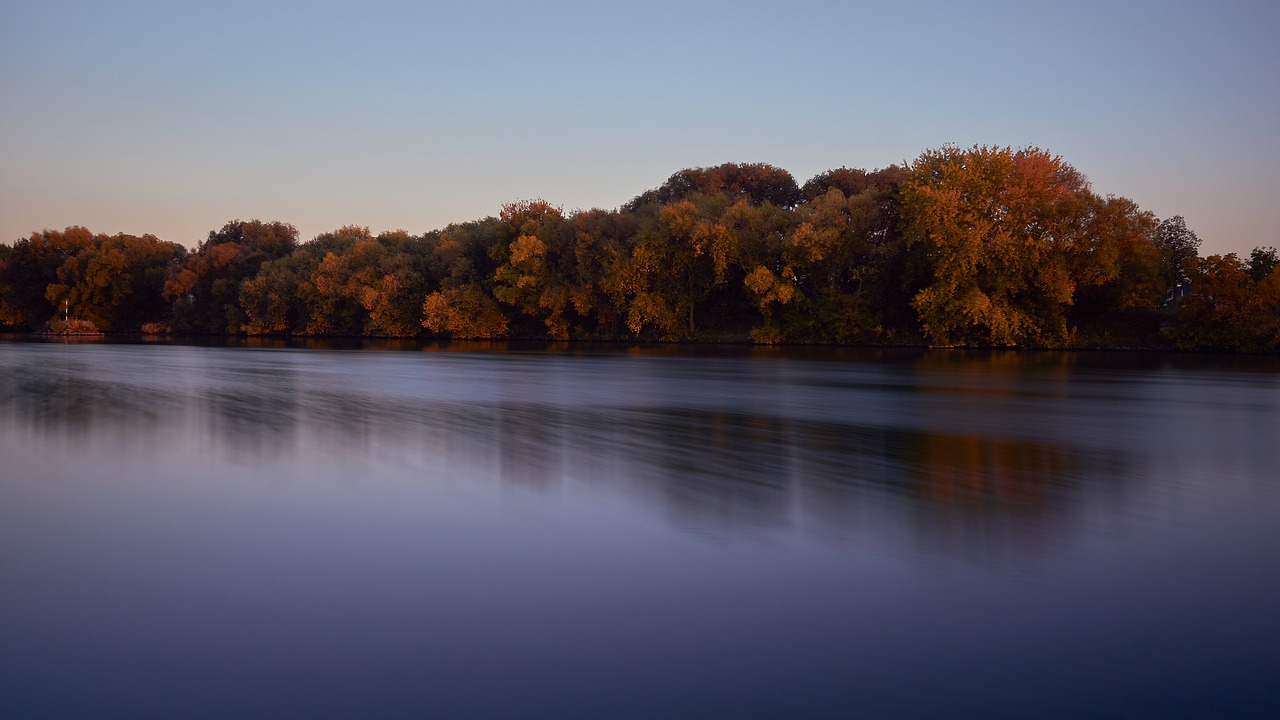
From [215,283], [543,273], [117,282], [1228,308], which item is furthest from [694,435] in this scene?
[117,282]

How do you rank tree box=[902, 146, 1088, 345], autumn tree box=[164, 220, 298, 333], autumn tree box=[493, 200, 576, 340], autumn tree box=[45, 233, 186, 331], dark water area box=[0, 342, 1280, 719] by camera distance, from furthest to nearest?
autumn tree box=[45, 233, 186, 331], autumn tree box=[164, 220, 298, 333], autumn tree box=[493, 200, 576, 340], tree box=[902, 146, 1088, 345], dark water area box=[0, 342, 1280, 719]

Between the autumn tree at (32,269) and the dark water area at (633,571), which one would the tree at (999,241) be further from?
the autumn tree at (32,269)

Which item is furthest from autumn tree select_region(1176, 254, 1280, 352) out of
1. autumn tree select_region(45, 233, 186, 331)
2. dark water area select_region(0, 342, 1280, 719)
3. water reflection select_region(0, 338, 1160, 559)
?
autumn tree select_region(45, 233, 186, 331)

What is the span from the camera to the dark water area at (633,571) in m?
3.73

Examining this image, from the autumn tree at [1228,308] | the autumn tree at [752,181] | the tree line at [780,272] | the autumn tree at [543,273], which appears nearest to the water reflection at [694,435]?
the tree line at [780,272]

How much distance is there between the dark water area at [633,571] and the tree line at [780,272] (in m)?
35.7

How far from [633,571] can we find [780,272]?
51859 mm

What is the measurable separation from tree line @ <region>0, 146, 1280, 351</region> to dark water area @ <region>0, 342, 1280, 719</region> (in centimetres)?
3573

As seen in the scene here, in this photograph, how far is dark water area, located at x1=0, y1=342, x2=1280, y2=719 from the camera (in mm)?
3734

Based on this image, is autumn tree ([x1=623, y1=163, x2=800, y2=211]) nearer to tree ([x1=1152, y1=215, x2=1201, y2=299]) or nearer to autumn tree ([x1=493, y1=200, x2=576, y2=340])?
autumn tree ([x1=493, y1=200, x2=576, y2=340])

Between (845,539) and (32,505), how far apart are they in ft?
22.2

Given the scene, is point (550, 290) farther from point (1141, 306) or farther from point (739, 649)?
point (739, 649)

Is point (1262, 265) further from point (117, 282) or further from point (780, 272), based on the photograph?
point (117, 282)

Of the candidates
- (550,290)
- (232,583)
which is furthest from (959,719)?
(550,290)
